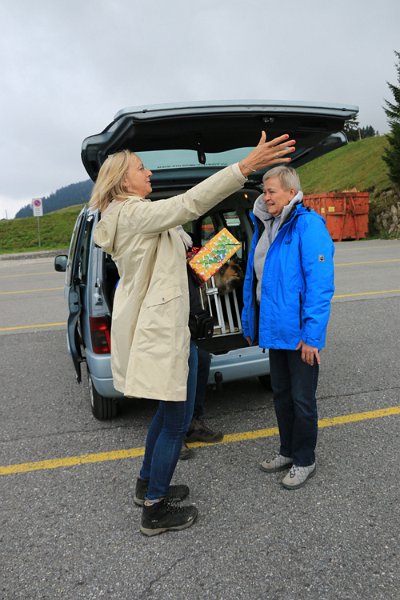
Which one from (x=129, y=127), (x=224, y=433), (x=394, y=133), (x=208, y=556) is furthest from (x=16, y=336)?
(x=394, y=133)

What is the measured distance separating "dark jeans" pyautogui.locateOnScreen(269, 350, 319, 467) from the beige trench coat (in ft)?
2.40

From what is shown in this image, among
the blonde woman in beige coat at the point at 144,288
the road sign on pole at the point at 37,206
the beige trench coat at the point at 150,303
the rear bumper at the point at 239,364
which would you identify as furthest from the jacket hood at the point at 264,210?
the road sign on pole at the point at 37,206

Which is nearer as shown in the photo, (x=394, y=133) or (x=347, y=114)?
(x=347, y=114)

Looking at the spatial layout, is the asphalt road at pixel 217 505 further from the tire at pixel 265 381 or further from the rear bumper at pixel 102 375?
the rear bumper at pixel 102 375

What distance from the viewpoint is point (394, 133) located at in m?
23.5

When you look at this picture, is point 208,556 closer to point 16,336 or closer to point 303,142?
point 303,142

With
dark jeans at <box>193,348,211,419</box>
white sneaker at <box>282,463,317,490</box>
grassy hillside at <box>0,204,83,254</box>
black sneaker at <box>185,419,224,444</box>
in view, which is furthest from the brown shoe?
grassy hillside at <box>0,204,83,254</box>

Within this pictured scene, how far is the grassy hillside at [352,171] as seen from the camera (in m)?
26.1

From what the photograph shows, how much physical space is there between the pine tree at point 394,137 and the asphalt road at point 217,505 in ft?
66.2

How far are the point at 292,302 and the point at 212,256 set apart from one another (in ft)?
2.18

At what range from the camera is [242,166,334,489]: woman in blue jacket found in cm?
254

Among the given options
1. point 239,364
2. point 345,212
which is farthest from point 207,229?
point 345,212

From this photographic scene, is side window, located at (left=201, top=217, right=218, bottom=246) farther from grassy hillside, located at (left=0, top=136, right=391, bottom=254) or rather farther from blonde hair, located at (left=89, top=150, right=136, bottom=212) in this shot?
grassy hillside, located at (left=0, top=136, right=391, bottom=254)

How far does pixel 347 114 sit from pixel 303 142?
0.54 metres
